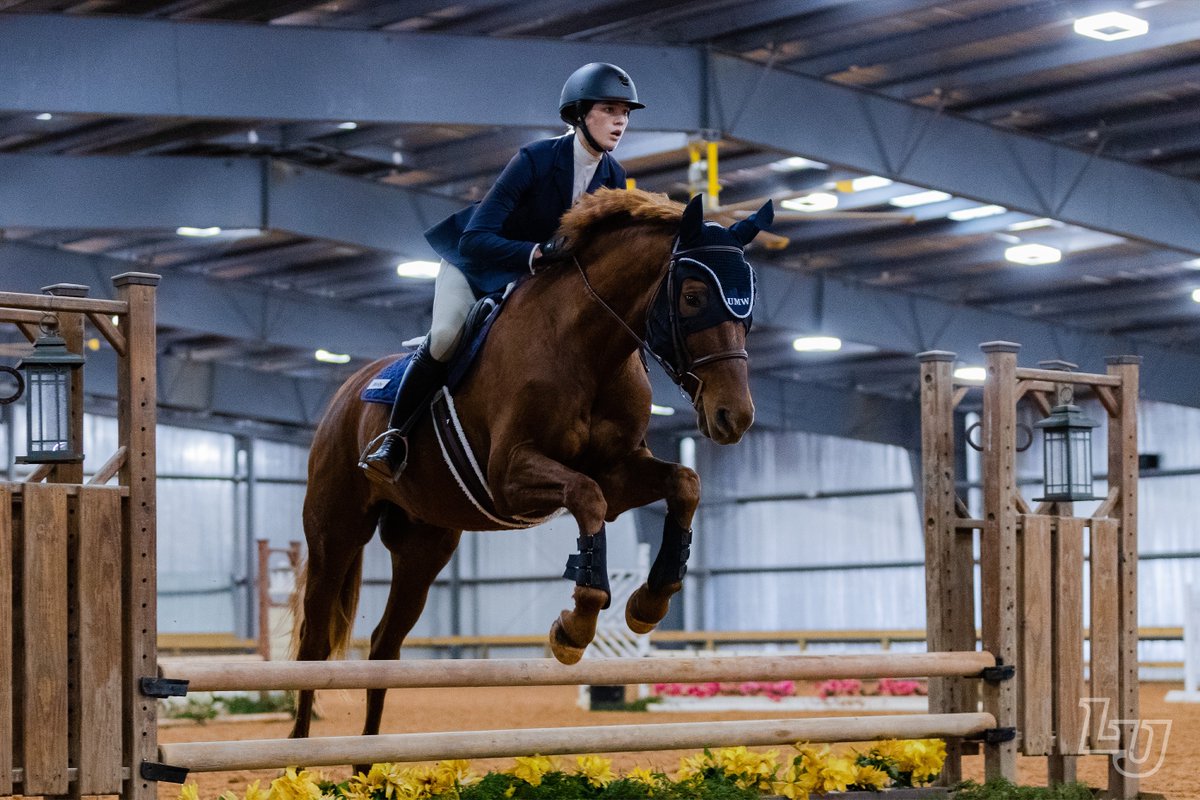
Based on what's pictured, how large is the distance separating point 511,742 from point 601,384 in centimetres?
107

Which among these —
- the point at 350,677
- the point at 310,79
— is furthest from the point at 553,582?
the point at 350,677

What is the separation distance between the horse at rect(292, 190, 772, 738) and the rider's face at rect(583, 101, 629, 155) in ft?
0.69

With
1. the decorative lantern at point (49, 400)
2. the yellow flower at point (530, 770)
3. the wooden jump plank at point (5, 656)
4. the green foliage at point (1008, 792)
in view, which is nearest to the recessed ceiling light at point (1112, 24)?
the green foliage at point (1008, 792)

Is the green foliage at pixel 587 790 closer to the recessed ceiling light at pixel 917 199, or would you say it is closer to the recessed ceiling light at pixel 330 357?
the recessed ceiling light at pixel 917 199

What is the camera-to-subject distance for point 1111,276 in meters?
16.7

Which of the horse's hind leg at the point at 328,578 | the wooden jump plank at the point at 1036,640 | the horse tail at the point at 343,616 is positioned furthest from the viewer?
the wooden jump plank at the point at 1036,640

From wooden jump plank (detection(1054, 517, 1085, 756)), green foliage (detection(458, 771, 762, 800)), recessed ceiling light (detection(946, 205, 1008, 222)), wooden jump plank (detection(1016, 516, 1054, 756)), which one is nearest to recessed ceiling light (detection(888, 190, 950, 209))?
recessed ceiling light (detection(946, 205, 1008, 222))

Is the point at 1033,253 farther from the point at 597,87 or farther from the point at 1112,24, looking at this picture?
the point at 597,87

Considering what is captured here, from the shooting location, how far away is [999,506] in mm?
5582

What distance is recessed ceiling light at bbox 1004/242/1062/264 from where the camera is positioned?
14359 millimetres

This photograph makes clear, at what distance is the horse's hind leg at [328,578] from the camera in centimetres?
509

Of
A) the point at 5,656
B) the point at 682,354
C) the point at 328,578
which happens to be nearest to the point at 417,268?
the point at 328,578

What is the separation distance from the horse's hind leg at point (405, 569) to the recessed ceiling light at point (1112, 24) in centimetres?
605

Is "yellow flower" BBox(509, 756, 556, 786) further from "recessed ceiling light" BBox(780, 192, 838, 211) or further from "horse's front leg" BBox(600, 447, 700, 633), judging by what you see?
"recessed ceiling light" BBox(780, 192, 838, 211)
